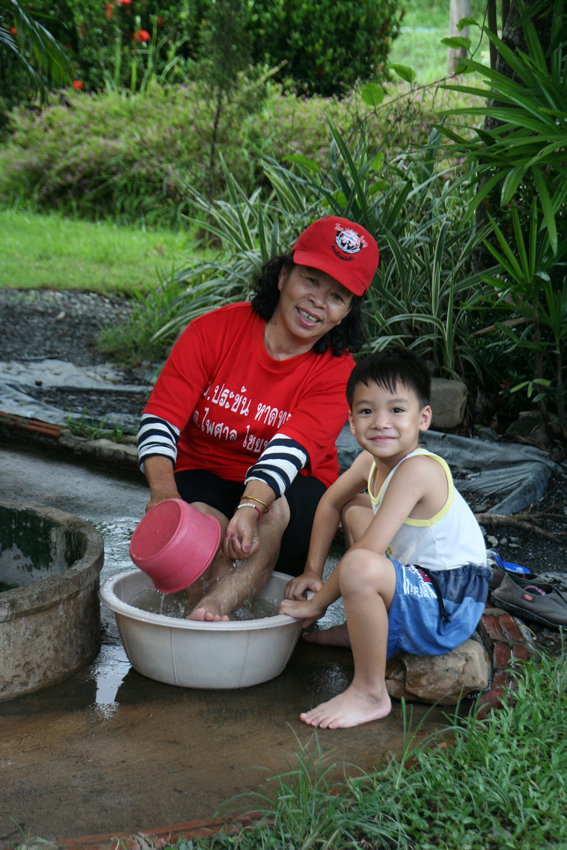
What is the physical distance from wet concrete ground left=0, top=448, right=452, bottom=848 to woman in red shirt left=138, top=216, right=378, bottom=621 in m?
0.29

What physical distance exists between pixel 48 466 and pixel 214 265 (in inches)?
76.6

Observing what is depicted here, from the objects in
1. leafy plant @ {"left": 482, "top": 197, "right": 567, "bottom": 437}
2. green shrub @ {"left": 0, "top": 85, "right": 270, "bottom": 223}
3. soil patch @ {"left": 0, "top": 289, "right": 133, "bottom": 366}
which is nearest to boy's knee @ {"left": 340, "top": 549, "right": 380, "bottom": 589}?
leafy plant @ {"left": 482, "top": 197, "right": 567, "bottom": 437}

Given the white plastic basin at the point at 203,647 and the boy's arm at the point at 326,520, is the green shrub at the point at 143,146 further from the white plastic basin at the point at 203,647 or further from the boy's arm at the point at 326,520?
the white plastic basin at the point at 203,647

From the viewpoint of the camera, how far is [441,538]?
1.90 meters

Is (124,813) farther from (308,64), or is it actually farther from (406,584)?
(308,64)

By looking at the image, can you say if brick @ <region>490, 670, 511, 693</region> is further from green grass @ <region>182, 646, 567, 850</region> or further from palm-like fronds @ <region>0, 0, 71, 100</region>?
palm-like fronds @ <region>0, 0, 71, 100</region>

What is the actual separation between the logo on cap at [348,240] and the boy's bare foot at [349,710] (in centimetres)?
120

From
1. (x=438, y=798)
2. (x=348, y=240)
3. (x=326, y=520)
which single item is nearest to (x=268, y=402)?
(x=326, y=520)

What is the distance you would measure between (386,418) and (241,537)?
50 cm

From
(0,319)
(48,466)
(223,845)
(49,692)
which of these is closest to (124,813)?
(223,845)

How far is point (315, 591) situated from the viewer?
2.09 m

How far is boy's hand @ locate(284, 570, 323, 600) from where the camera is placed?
207cm

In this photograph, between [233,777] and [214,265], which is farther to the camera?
[214,265]

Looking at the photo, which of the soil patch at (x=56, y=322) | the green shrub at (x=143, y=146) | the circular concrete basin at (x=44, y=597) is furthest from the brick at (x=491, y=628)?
the green shrub at (x=143, y=146)
